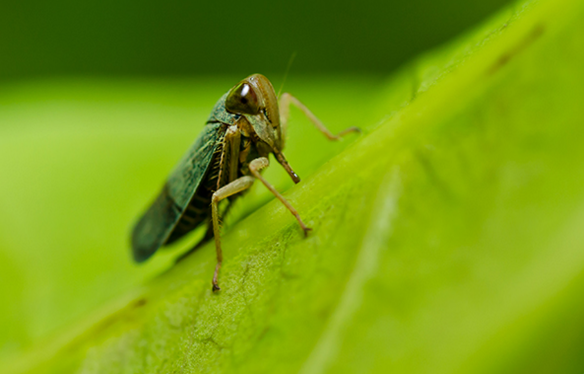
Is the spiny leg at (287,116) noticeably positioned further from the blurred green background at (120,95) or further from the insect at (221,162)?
the blurred green background at (120,95)

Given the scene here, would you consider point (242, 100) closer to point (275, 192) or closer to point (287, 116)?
point (287, 116)

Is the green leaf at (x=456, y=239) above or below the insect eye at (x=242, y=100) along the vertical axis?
below

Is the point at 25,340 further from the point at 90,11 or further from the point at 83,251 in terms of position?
the point at 90,11

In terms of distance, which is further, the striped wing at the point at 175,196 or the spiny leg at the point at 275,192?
the striped wing at the point at 175,196

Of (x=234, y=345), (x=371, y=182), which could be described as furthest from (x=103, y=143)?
(x=371, y=182)

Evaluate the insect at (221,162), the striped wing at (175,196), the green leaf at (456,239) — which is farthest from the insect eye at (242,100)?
the green leaf at (456,239)

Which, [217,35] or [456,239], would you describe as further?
[217,35]

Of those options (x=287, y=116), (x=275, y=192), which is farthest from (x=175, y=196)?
(x=275, y=192)
